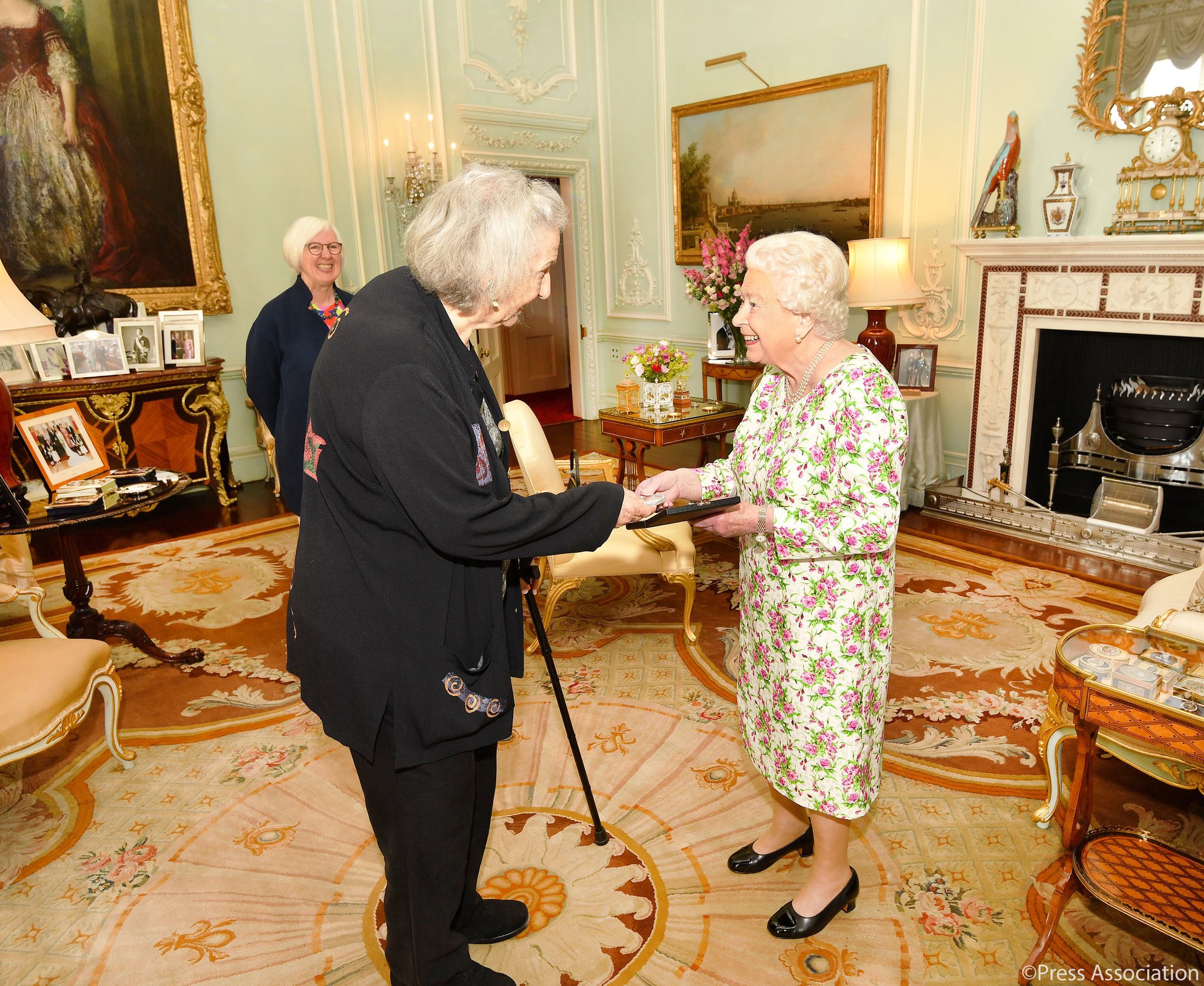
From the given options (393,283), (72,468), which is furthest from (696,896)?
(72,468)

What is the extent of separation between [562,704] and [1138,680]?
136cm

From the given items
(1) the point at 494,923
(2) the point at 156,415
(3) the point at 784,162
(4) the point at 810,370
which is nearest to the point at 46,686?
(1) the point at 494,923

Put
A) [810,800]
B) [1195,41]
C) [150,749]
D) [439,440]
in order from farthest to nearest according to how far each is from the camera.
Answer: [1195,41]
[150,749]
[810,800]
[439,440]

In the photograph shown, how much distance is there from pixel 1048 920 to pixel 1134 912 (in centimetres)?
17

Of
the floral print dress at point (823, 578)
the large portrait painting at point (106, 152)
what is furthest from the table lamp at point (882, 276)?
the large portrait painting at point (106, 152)

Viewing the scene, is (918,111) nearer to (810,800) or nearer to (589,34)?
(589,34)

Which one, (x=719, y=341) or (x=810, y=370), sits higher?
(x=810, y=370)

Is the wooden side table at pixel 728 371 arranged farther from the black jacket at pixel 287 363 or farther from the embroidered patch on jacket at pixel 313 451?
the embroidered patch on jacket at pixel 313 451

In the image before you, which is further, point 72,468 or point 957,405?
point 957,405

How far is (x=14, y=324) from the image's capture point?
281cm

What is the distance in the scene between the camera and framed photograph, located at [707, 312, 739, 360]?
A: 22.1 ft

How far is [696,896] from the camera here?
7.04ft

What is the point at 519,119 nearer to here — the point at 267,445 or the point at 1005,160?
the point at 267,445

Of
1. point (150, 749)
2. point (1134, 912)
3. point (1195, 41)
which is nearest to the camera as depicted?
point (1134, 912)
